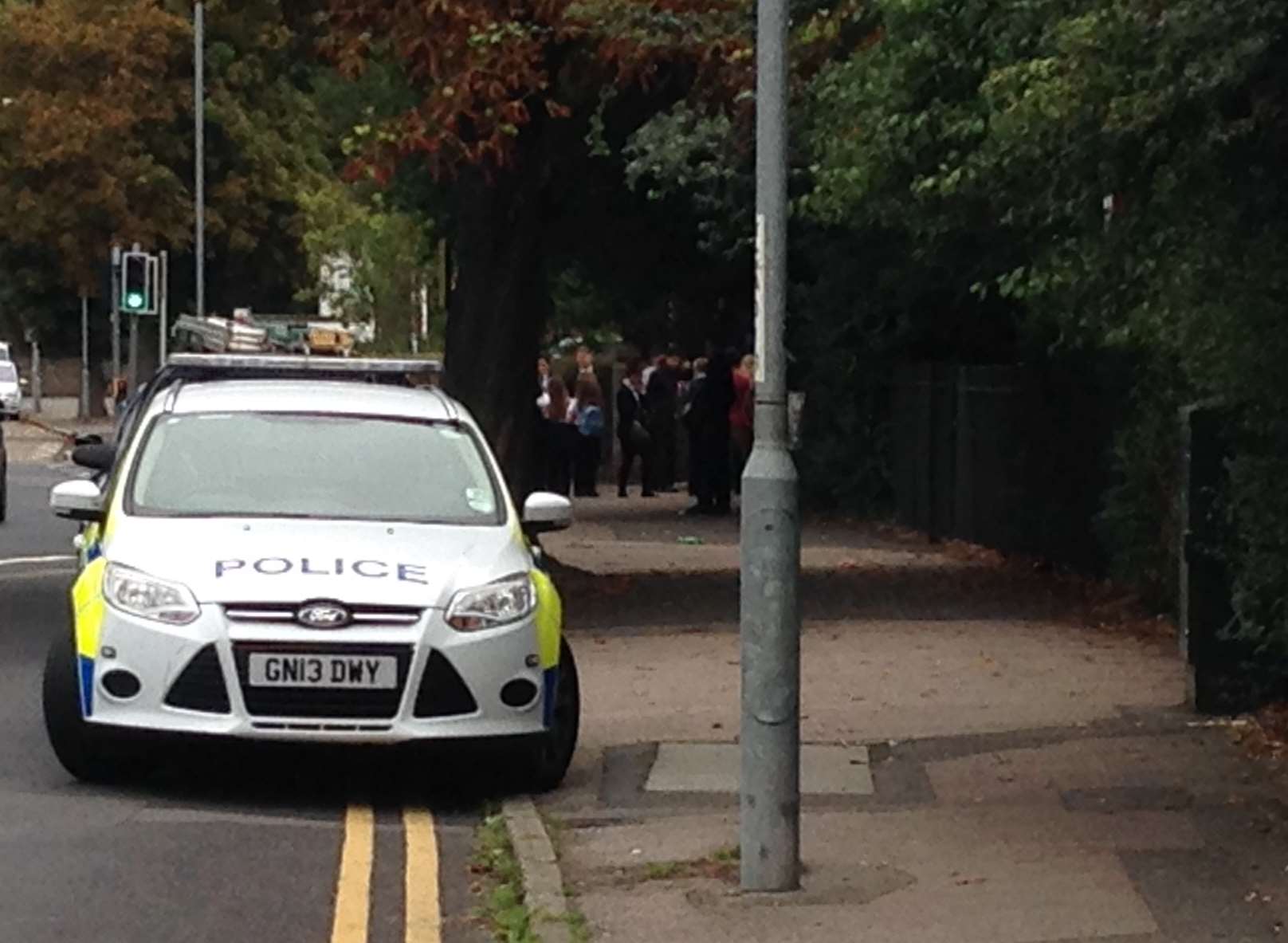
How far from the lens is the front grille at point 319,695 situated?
11219mm

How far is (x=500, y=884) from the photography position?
1007 centimetres

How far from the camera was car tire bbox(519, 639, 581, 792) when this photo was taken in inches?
471

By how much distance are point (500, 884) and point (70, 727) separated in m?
2.41

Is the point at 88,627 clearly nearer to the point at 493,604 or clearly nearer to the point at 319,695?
the point at 319,695

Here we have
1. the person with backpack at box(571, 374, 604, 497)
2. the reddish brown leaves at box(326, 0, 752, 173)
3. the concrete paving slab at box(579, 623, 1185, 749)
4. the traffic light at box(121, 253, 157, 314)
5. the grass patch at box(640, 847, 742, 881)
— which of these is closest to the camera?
the grass patch at box(640, 847, 742, 881)

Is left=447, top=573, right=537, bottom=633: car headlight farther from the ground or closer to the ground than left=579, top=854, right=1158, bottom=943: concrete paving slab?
farther from the ground

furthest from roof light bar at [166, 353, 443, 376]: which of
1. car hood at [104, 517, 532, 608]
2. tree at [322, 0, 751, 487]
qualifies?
car hood at [104, 517, 532, 608]

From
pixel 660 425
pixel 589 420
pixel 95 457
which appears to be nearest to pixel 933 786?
pixel 95 457

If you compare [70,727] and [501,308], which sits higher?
[501,308]

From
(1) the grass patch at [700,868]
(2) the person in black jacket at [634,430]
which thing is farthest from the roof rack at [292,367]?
(2) the person in black jacket at [634,430]

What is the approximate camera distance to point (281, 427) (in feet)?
42.7

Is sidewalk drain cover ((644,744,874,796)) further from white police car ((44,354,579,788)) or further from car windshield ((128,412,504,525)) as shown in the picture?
car windshield ((128,412,504,525))

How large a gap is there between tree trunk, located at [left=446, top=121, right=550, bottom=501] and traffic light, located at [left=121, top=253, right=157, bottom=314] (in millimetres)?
18875

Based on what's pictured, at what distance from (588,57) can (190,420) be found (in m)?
6.41
